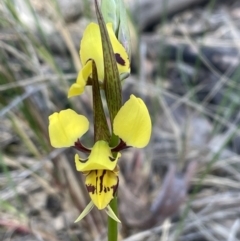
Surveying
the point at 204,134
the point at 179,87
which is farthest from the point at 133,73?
the point at 204,134

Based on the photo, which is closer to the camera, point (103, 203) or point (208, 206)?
point (103, 203)

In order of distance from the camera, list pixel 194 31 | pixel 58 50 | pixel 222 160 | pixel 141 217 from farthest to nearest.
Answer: pixel 194 31, pixel 58 50, pixel 222 160, pixel 141 217

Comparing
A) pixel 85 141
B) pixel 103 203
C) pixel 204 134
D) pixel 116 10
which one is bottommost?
pixel 204 134

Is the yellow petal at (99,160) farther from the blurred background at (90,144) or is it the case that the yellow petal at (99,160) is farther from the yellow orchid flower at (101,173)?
the blurred background at (90,144)

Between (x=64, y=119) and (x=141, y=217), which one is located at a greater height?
(x=64, y=119)

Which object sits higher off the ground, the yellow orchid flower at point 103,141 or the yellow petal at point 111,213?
the yellow orchid flower at point 103,141

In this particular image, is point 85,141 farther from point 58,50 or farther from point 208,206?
point 58,50

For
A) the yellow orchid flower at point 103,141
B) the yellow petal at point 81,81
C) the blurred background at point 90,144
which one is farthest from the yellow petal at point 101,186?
the blurred background at point 90,144

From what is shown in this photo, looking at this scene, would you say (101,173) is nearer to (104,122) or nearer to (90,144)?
(104,122)
